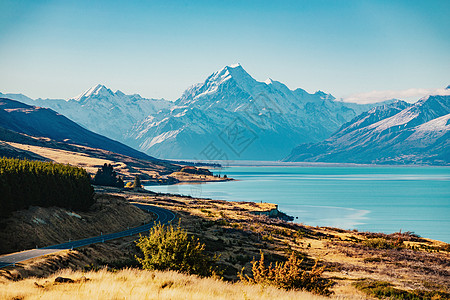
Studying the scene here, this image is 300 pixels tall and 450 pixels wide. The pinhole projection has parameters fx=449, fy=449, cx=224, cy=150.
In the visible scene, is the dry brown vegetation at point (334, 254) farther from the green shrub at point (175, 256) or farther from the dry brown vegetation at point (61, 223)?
the dry brown vegetation at point (61, 223)

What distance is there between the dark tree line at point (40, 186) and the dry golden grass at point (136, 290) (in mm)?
33600

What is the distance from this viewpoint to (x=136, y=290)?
17.7m

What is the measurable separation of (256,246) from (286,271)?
104ft

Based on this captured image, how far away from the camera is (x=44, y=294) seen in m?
17.3

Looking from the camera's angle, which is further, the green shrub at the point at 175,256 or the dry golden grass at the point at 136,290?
the green shrub at the point at 175,256

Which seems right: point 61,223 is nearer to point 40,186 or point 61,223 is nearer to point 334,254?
point 40,186

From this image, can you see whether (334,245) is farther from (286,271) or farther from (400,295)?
(286,271)

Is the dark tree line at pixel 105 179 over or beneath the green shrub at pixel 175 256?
over

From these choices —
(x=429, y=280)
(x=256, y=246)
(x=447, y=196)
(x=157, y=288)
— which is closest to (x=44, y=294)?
(x=157, y=288)

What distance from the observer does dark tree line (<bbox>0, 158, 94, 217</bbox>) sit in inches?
2073

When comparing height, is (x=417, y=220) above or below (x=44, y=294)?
above

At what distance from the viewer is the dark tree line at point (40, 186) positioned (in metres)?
52.7

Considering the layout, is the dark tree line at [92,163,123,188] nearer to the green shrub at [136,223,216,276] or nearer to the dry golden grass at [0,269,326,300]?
the green shrub at [136,223,216,276]

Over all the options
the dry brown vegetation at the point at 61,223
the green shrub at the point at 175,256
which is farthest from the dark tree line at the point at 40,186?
the green shrub at the point at 175,256
